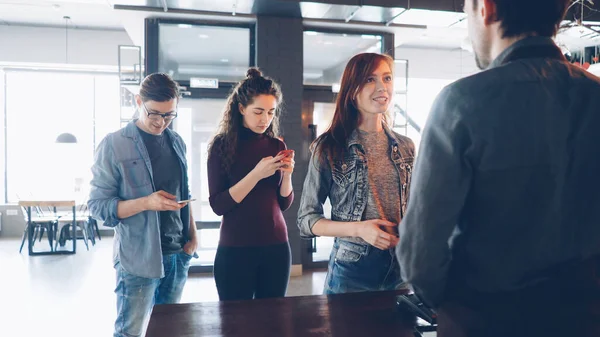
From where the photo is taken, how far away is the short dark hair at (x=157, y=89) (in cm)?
195

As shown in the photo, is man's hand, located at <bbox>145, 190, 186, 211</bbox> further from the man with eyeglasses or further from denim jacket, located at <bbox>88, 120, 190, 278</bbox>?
denim jacket, located at <bbox>88, 120, 190, 278</bbox>

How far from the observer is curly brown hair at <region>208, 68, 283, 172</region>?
1934 millimetres

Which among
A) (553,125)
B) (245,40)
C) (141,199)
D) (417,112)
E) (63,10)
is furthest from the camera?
(417,112)

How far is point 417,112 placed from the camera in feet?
28.8

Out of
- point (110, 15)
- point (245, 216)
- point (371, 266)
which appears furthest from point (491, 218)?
point (110, 15)

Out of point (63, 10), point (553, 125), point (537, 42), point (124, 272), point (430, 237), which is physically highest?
point (63, 10)

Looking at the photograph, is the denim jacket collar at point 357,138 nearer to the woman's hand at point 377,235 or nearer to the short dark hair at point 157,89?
the woman's hand at point 377,235

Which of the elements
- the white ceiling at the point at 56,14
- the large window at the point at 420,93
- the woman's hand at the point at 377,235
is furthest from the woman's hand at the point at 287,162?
the large window at the point at 420,93

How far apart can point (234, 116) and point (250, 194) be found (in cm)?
36

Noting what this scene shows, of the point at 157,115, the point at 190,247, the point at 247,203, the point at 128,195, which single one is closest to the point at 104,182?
the point at 128,195

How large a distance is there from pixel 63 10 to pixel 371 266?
264 inches

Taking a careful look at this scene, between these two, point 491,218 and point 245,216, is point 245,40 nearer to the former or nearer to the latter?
point 245,216

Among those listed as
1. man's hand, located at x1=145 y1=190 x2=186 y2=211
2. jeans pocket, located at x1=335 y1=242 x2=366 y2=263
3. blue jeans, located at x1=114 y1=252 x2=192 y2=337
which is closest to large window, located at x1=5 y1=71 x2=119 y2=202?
blue jeans, located at x1=114 y1=252 x2=192 y2=337

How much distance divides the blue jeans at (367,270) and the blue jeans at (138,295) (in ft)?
2.76
